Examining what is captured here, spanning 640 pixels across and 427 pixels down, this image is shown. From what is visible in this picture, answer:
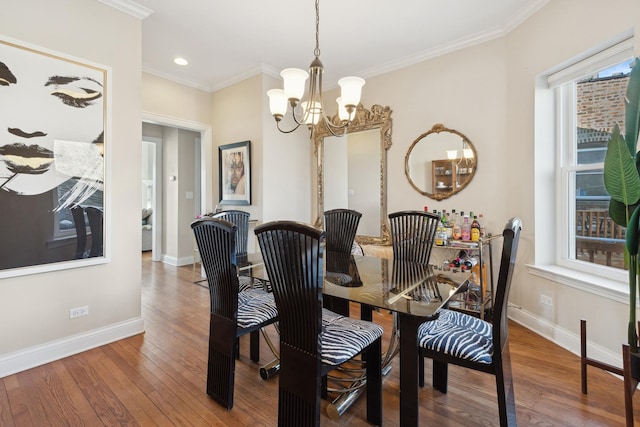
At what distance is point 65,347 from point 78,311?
0.26 metres

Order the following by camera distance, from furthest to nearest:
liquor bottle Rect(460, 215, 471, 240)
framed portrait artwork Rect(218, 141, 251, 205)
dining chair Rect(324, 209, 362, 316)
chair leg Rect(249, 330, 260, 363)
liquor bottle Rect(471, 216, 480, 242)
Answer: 1. framed portrait artwork Rect(218, 141, 251, 205)
2. liquor bottle Rect(460, 215, 471, 240)
3. liquor bottle Rect(471, 216, 480, 242)
4. dining chair Rect(324, 209, 362, 316)
5. chair leg Rect(249, 330, 260, 363)

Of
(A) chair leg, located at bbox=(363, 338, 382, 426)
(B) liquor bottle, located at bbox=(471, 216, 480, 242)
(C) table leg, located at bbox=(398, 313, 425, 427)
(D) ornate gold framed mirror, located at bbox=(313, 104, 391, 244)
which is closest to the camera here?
(C) table leg, located at bbox=(398, 313, 425, 427)

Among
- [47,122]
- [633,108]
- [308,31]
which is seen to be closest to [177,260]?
[47,122]

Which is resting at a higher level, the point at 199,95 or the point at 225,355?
the point at 199,95

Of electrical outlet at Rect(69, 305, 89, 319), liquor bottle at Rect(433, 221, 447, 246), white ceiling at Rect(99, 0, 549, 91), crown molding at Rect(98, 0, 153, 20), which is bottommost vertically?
electrical outlet at Rect(69, 305, 89, 319)

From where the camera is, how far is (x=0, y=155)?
2.04 metres

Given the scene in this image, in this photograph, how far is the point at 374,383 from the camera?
1.62m

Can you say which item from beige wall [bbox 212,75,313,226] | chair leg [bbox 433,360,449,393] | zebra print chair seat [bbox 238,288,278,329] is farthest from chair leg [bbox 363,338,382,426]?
beige wall [bbox 212,75,313,226]

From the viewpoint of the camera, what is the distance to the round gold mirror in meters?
3.26

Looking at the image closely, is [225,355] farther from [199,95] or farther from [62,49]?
[199,95]

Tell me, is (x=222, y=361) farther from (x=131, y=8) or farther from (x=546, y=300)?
(x=131, y=8)

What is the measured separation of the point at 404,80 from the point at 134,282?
11.8 ft

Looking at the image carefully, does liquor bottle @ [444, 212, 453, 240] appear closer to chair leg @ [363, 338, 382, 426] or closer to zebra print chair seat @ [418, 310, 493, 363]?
zebra print chair seat @ [418, 310, 493, 363]

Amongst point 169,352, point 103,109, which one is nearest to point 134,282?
point 169,352
